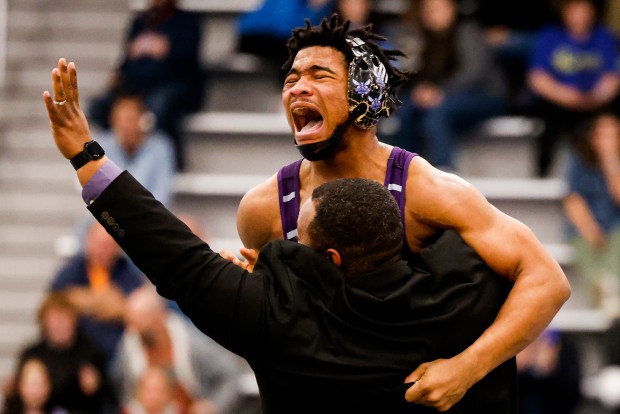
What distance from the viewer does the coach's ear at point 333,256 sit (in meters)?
3.10

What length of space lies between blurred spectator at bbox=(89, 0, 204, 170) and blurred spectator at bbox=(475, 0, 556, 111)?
5.30 feet

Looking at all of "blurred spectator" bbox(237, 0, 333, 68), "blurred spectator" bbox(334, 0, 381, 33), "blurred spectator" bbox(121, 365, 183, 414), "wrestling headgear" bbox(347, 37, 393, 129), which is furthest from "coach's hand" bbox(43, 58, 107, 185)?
"blurred spectator" bbox(237, 0, 333, 68)

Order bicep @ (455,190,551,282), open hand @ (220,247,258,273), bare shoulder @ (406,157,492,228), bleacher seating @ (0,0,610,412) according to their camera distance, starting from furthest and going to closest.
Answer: bleacher seating @ (0,0,610,412)
bare shoulder @ (406,157,492,228)
bicep @ (455,190,551,282)
open hand @ (220,247,258,273)

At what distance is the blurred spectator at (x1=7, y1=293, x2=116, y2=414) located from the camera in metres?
6.66

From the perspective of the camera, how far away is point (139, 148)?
7504 mm

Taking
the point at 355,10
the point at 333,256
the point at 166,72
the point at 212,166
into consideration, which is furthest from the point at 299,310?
the point at 212,166

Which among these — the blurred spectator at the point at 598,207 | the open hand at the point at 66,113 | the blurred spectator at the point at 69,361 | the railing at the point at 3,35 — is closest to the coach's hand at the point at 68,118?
the open hand at the point at 66,113

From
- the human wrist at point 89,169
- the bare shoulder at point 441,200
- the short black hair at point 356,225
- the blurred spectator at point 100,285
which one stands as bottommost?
the blurred spectator at point 100,285

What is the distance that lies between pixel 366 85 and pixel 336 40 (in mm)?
147

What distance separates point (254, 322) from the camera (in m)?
3.03

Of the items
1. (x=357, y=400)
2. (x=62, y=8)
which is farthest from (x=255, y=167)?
(x=357, y=400)

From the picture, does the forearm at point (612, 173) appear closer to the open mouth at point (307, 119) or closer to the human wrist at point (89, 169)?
the open mouth at point (307, 119)

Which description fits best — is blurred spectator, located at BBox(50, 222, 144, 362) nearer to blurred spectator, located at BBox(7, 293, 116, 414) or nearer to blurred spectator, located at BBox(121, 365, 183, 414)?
blurred spectator, located at BBox(7, 293, 116, 414)

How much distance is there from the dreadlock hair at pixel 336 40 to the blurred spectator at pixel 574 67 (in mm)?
3825
